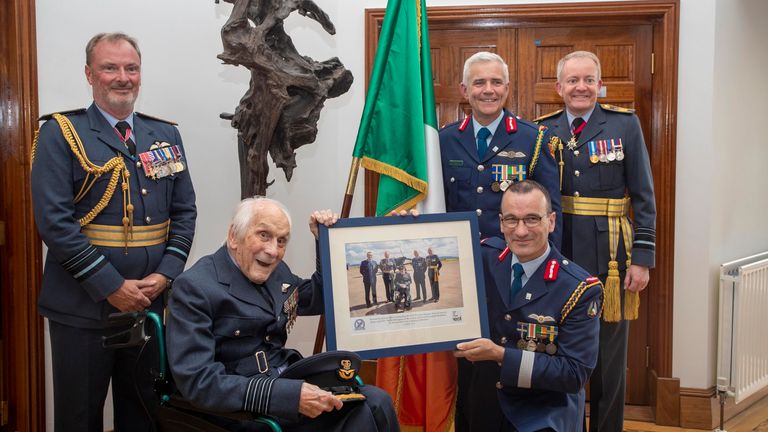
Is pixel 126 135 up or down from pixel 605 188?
up

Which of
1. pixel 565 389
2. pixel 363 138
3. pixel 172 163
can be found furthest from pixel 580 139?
pixel 172 163

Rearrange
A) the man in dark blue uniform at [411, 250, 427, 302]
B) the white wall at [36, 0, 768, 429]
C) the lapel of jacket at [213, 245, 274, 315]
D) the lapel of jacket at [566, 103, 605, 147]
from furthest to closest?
the white wall at [36, 0, 768, 429], the lapel of jacket at [566, 103, 605, 147], the man in dark blue uniform at [411, 250, 427, 302], the lapel of jacket at [213, 245, 274, 315]

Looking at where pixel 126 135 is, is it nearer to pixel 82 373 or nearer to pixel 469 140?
pixel 82 373

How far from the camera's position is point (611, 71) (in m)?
3.86

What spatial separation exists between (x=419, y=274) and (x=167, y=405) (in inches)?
32.8

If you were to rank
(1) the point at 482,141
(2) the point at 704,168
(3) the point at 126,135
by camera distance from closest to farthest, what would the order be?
(3) the point at 126,135 → (1) the point at 482,141 → (2) the point at 704,168

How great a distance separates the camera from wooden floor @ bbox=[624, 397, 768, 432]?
12.2 feet

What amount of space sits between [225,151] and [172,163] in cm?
104

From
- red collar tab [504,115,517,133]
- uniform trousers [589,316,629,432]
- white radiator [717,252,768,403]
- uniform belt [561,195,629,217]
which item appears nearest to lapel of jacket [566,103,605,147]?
uniform belt [561,195,629,217]

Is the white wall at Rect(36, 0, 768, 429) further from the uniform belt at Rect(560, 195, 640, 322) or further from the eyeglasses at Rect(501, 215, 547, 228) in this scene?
the eyeglasses at Rect(501, 215, 547, 228)

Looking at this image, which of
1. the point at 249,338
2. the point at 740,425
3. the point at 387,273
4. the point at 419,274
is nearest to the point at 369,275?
the point at 387,273

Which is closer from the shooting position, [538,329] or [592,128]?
[538,329]

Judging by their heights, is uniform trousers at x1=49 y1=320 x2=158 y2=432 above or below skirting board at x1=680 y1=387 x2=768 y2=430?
above

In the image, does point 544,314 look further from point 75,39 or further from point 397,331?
point 75,39
